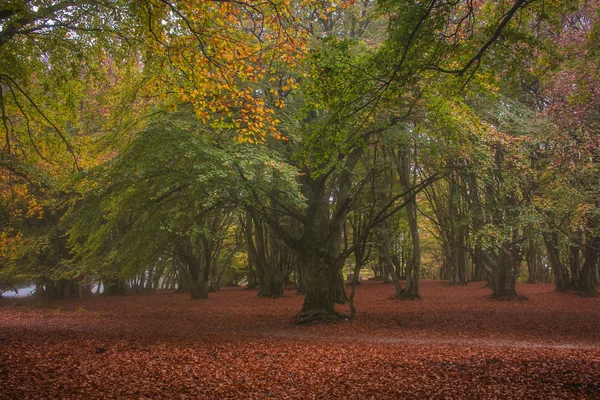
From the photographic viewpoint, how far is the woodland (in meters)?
6.20

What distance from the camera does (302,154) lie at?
24.3 feet

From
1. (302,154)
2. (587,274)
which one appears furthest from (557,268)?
(302,154)

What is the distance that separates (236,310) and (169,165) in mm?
9067

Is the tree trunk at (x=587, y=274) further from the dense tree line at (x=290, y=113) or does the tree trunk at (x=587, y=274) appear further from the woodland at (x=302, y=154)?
the dense tree line at (x=290, y=113)

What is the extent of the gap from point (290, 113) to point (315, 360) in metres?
7.53

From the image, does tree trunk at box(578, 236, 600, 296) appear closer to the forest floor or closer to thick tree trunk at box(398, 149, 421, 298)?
the forest floor

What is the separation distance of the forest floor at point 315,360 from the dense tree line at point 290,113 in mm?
2896

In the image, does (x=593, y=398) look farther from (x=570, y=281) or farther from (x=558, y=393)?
(x=570, y=281)

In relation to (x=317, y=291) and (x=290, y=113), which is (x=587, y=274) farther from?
(x=290, y=113)

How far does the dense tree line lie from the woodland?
Answer: 71mm

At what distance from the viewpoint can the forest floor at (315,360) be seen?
5.47m

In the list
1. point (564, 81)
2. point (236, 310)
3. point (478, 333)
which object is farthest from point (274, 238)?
point (564, 81)

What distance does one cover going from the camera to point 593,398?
4.83 metres

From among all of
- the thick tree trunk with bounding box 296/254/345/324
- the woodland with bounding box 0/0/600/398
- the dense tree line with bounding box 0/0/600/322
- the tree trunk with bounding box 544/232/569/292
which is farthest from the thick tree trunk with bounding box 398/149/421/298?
the thick tree trunk with bounding box 296/254/345/324
